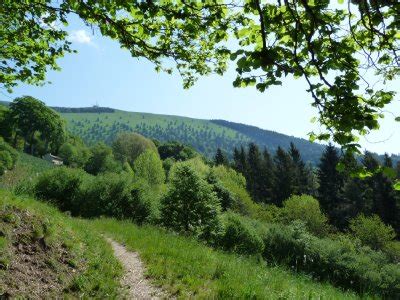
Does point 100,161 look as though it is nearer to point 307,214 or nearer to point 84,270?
point 307,214

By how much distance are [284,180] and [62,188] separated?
160ft

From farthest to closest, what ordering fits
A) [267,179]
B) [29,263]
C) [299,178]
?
[267,179] → [299,178] → [29,263]

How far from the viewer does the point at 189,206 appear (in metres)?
22.8

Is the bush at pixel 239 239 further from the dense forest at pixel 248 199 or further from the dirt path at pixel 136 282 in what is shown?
the dirt path at pixel 136 282

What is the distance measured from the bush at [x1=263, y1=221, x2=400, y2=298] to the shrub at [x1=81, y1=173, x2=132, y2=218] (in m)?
10.8

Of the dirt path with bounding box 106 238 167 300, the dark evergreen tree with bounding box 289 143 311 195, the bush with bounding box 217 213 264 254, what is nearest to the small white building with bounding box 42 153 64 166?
the dark evergreen tree with bounding box 289 143 311 195

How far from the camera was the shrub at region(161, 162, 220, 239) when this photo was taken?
22188 mm

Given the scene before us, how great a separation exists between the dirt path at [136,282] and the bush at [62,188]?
17.6m

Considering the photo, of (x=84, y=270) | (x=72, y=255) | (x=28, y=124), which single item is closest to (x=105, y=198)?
(x=72, y=255)

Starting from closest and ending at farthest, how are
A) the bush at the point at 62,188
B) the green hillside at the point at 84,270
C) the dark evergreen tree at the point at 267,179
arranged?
the green hillside at the point at 84,270, the bush at the point at 62,188, the dark evergreen tree at the point at 267,179

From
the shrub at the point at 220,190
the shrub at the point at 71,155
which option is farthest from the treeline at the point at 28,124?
the shrub at the point at 220,190

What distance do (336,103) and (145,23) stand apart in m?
4.26

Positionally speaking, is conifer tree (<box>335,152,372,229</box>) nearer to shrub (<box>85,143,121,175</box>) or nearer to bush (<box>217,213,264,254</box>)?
bush (<box>217,213,264,254</box>)

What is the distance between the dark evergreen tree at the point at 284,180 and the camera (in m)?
69.1
